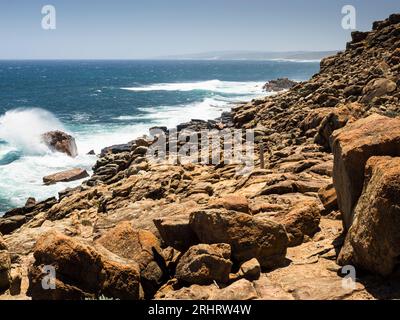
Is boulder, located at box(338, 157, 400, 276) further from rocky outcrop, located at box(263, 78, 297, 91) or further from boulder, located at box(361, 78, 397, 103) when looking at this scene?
rocky outcrop, located at box(263, 78, 297, 91)

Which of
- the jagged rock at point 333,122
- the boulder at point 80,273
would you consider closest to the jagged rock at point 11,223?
the boulder at point 80,273

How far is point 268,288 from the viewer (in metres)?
7.59

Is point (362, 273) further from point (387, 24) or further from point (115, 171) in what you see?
point (387, 24)

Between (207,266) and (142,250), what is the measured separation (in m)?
1.53

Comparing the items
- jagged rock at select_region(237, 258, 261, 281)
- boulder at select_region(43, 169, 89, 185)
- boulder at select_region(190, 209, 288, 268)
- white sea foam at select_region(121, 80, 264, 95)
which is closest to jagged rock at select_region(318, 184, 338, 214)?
boulder at select_region(190, 209, 288, 268)

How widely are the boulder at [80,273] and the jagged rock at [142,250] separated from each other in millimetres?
602

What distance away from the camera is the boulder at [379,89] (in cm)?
2412

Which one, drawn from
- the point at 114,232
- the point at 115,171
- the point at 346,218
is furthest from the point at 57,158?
the point at 346,218

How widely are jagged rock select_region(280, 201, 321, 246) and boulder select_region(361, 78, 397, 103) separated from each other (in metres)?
16.3

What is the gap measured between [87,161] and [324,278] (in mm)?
29244

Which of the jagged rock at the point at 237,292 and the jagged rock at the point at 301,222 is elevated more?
the jagged rock at the point at 301,222

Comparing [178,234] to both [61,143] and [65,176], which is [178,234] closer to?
[65,176]

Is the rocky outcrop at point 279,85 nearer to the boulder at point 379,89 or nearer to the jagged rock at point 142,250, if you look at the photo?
the boulder at point 379,89

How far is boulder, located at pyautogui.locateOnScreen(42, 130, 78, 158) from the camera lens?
3691cm
